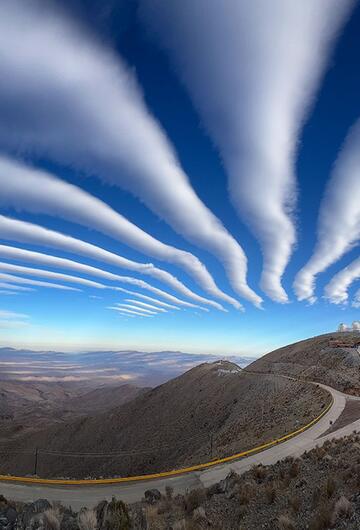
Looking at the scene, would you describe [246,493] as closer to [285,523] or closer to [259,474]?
[259,474]

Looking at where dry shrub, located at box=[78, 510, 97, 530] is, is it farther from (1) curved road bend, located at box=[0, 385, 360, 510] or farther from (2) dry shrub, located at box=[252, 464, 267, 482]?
(2) dry shrub, located at box=[252, 464, 267, 482]

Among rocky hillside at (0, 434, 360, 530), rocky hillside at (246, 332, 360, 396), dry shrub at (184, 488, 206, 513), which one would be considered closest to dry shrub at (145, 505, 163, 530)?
rocky hillside at (0, 434, 360, 530)

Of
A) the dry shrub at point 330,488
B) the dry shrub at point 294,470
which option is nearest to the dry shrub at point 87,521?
the dry shrub at point 330,488

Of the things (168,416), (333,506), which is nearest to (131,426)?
(168,416)

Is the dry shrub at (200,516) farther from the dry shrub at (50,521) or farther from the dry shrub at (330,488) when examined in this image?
the dry shrub at (50,521)

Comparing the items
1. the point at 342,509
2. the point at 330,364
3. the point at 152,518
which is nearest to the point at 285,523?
the point at 342,509

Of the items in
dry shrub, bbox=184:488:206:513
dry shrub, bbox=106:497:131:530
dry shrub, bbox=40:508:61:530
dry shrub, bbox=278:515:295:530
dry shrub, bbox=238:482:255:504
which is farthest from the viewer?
dry shrub, bbox=184:488:206:513
